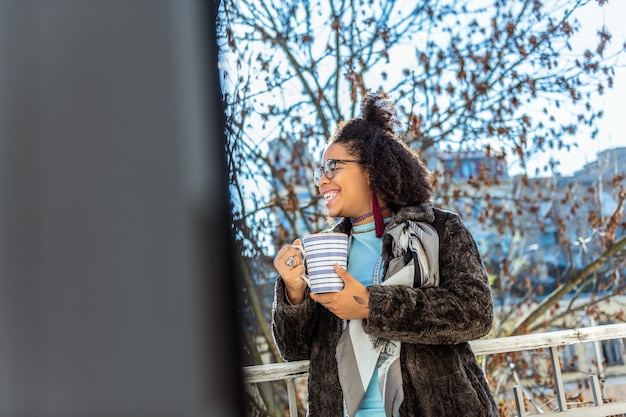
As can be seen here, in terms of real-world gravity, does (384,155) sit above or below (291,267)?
above

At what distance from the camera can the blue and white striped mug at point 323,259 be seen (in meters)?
1.41

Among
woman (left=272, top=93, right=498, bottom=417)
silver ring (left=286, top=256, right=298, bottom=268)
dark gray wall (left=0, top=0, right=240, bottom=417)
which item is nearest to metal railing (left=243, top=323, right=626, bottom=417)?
woman (left=272, top=93, right=498, bottom=417)

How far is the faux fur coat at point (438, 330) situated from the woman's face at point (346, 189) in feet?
0.52

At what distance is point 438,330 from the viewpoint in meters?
1.41

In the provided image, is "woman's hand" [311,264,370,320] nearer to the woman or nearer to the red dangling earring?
the woman

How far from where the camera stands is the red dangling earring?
1655 mm

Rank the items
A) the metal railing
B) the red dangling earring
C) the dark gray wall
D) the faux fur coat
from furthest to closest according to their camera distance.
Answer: the metal railing
the red dangling earring
the faux fur coat
the dark gray wall

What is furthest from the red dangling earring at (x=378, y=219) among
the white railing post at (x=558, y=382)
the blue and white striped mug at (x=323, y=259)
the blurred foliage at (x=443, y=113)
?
the blurred foliage at (x=443, y=113)

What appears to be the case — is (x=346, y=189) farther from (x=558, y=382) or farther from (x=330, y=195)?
(x=558, y=382)

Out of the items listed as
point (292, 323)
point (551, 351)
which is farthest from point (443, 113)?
point (292, 323)

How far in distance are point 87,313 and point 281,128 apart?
4067mm

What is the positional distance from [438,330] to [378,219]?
381mm

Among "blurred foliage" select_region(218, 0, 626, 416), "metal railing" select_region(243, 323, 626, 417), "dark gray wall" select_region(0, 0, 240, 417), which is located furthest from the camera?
"blurred foliage" select_region(218, 0, 626, 416)

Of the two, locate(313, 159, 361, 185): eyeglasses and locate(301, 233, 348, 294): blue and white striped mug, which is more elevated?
locate(313, 159, 361, 185): eyeglasses
